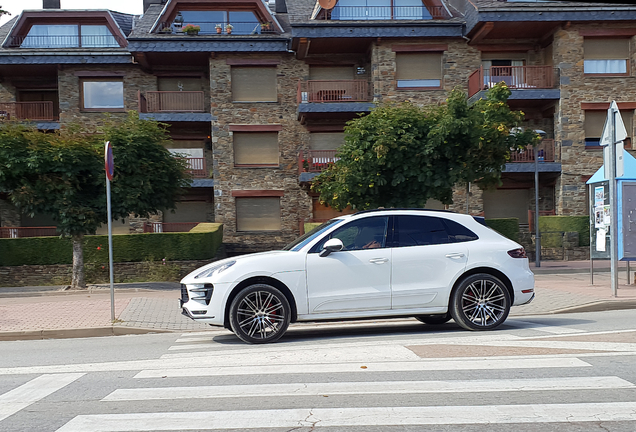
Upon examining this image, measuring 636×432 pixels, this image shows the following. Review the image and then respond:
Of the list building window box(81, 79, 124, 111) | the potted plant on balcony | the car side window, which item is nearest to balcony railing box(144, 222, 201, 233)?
building window box(81, 79, 124, 111)

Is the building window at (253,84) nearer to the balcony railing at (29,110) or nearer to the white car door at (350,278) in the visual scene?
the balcony railing at (29,110)

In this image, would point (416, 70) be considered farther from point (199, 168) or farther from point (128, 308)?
point (128, 308)

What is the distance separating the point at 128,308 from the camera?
41.8ft

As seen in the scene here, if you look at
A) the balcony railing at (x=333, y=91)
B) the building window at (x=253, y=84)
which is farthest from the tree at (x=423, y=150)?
the building window at (x=253, y=84)

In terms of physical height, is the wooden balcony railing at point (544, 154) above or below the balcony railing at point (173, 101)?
below

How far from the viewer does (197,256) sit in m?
21.5

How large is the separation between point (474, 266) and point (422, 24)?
21915 millimetres

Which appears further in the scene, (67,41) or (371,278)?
(67,41)

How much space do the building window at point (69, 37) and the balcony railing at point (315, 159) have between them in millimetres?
10591

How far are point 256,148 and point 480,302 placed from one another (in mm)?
22639

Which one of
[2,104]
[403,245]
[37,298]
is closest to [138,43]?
[2,104]

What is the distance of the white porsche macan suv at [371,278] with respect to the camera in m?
8.21

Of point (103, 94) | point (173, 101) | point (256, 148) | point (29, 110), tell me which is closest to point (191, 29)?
point (173, 101)

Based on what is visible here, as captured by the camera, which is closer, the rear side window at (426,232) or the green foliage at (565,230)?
the rear side window at (426,232)
